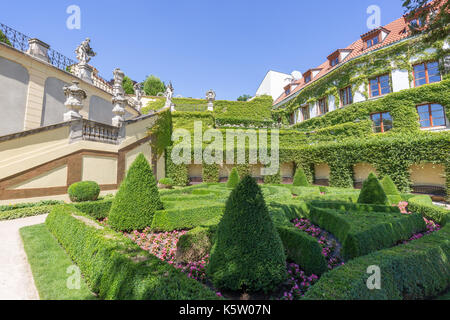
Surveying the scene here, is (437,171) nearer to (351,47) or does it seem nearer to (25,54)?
(351,47)

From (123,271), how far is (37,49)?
16930 millimetres

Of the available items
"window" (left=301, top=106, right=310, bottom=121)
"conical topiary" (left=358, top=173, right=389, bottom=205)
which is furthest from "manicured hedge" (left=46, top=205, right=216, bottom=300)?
→ "window" (left=301, top=106, right=310, bottom=121)

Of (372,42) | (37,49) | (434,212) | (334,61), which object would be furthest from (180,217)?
(334,61)

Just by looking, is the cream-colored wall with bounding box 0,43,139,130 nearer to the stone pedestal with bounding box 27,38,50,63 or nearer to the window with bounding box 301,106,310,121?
the stone pedestal with bounding box 27,38,50,63

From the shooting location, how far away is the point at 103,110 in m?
17.3

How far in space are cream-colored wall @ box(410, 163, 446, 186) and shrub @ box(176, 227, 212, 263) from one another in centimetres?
1884

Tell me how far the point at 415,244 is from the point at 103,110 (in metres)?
21.0

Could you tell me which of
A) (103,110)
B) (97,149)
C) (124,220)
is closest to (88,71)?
(103,110)

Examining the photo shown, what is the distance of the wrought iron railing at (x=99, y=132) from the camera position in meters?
10.8

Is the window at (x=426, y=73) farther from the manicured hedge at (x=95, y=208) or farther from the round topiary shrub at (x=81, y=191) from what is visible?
the round topiary shrub at (x=81, y=191)

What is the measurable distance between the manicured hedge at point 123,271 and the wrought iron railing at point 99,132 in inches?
319

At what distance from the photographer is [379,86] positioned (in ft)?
65.0

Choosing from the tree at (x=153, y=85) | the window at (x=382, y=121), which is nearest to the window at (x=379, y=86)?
the window at (x=382, y=121)

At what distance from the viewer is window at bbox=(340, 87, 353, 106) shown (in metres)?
21.9
